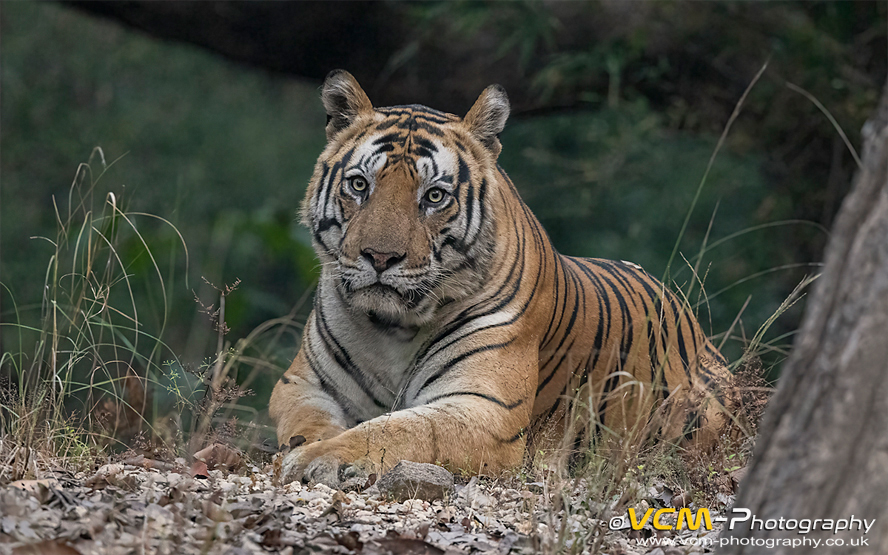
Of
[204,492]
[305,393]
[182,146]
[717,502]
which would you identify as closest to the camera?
[204,492]

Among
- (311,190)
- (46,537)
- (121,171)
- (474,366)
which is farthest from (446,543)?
(121,171)

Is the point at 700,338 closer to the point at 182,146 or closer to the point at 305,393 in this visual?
the point at 305,393

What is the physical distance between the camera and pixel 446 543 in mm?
2266

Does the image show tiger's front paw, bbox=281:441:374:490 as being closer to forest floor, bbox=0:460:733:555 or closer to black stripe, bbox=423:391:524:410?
forest floor, bbox=0:460:733:555

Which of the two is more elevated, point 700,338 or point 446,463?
point 700,338

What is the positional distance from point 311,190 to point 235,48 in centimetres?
393

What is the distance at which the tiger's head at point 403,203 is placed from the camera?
344cm

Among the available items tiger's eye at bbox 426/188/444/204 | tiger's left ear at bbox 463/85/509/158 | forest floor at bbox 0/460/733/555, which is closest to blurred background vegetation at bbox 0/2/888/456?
tiger's eye at bbox 426/188/444/204

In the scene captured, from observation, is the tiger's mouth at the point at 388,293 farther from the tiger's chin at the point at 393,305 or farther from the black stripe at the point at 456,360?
the black stripe at the point at 456,360

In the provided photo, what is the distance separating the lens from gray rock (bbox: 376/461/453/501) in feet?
8.96

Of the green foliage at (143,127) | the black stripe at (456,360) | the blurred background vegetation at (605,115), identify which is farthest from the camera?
the green foliage at (143,127)

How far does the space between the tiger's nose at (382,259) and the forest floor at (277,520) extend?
35.2 inches

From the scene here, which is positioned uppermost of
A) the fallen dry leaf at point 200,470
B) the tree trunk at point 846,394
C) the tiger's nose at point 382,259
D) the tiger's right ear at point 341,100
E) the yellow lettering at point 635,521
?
the tiger's right ear at point 341,100

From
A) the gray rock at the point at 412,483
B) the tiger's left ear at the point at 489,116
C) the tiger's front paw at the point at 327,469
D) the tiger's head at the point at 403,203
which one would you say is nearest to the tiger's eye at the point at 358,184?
the tiger's head at the point at 403,203
